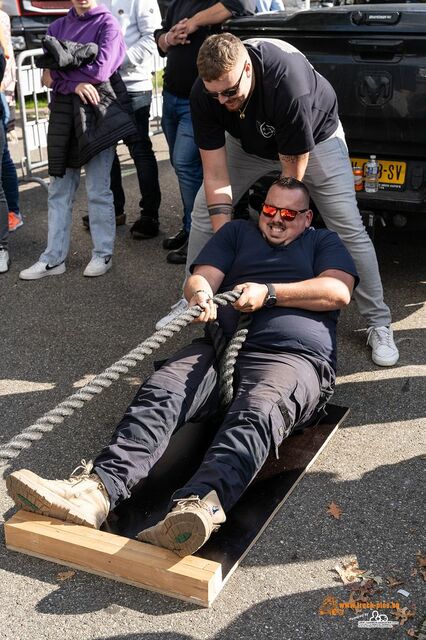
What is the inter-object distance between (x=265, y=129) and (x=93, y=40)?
1992mm

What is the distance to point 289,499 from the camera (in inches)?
138

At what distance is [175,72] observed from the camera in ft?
19.7

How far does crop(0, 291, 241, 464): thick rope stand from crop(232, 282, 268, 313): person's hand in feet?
0.12

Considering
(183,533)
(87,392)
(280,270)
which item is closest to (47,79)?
(280,270)

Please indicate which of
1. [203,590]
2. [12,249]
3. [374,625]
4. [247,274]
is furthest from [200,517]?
[12,249]

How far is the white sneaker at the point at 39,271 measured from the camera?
6.05m

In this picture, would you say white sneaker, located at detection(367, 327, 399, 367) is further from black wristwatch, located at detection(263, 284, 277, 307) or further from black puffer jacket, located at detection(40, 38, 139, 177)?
black puffer jacket, located at detection(40, 38, 139, 177)

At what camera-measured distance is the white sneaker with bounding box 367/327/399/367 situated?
4684 millimetres

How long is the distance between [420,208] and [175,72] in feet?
6.73

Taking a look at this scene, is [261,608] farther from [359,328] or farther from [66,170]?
[66,170]

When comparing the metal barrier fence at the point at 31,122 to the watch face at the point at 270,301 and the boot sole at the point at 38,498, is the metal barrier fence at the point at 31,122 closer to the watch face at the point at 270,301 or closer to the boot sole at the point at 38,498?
the watch face at the point at 270,301

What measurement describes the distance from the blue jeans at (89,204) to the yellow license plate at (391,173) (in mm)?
1808

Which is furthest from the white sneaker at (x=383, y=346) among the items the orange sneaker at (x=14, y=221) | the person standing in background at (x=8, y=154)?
the orange sneaker at (x=14, y=221)

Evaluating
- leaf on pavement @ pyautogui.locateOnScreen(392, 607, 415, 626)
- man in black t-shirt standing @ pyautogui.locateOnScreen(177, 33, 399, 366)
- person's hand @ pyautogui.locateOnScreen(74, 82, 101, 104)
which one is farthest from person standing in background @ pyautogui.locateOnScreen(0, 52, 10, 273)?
leaf on pavement @ pyautogui.locateOnScreen(392, 607, 415, 626)
